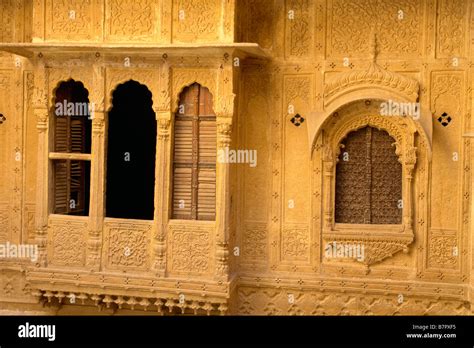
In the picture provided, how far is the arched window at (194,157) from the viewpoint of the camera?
7.77 metres

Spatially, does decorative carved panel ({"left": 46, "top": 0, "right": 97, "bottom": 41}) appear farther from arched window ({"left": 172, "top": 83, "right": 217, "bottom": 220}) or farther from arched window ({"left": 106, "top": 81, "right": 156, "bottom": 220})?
arched window ({"left": 106, "top": 81, "right": 156, "bottom": 220})

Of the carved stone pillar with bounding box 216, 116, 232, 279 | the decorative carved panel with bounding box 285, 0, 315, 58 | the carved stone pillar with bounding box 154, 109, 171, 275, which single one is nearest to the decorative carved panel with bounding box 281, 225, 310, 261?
the carved stone pillar with bounding box 216, 116, 232, 279

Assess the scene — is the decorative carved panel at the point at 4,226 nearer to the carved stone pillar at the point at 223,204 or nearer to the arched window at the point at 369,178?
the carved stone pillar at the point at 223,204

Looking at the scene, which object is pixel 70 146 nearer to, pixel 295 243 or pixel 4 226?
pixel 4 226

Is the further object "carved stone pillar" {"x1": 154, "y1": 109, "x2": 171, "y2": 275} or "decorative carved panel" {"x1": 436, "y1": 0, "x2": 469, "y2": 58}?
"carved stone pillar" {"x1": 154, "y1": 109, "x2": 171, "y2": 275}

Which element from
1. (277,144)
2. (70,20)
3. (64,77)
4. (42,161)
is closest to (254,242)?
(277,144)

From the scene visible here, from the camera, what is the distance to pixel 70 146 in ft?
27.6

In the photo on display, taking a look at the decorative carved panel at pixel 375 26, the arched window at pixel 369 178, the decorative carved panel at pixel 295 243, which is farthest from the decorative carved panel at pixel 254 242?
the decorative carved panel at pixel 375 26

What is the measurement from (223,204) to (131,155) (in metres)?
3.31

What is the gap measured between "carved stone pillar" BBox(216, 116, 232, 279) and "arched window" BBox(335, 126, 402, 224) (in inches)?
62.5

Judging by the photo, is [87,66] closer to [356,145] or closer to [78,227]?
[78,227]

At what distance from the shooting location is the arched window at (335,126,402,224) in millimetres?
7805

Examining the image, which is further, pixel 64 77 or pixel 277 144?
pixel 277 144

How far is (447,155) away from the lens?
7.62m
